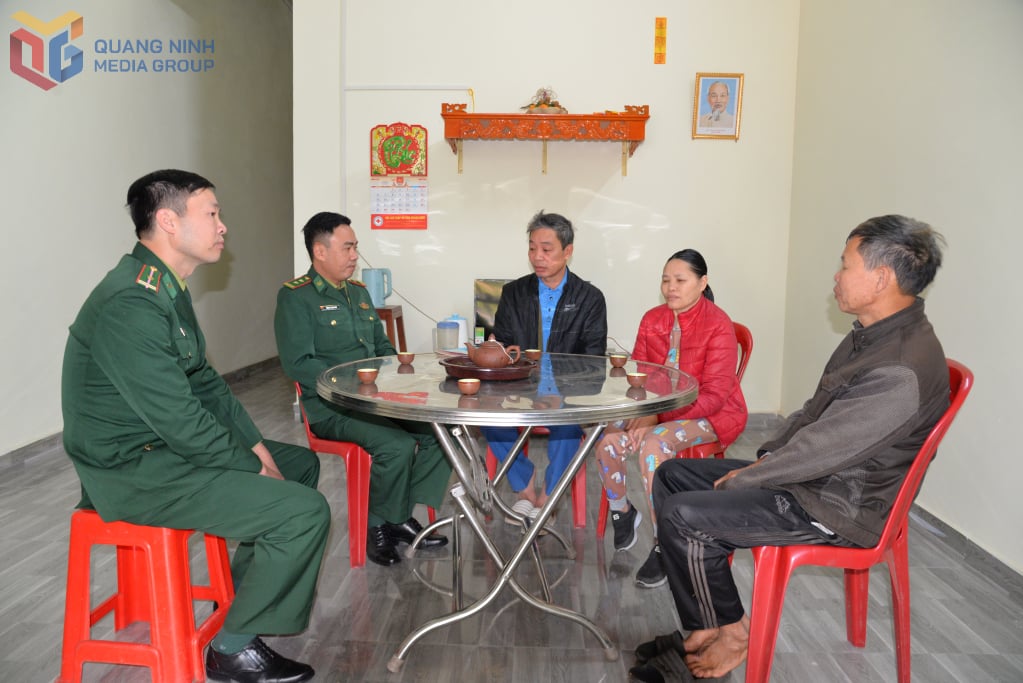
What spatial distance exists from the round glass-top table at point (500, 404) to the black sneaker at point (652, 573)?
16.1 inches

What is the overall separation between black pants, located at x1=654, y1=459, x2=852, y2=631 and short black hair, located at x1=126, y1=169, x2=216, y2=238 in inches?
59.4

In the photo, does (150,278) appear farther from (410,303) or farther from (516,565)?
(410,303)

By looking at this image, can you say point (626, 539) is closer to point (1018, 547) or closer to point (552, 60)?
point (1018, 547)

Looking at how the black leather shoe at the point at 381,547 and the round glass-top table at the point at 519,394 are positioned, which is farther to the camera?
the black leather shoe at the point at 381,547

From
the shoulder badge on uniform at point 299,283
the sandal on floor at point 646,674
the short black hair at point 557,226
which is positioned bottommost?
the sandal on floor at point 646,674

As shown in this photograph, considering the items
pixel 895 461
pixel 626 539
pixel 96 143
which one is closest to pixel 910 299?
pixel 895 461

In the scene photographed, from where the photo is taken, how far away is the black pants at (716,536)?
70.9 inches

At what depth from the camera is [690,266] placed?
273cm

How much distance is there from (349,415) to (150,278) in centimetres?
102

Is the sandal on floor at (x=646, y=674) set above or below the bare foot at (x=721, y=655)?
below

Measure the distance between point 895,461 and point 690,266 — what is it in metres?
1.17

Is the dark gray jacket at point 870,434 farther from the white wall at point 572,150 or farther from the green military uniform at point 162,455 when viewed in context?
the white wall at point 572,150

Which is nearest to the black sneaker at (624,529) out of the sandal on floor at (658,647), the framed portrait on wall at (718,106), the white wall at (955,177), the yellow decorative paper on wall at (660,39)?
the sandal on floor at (658,647)

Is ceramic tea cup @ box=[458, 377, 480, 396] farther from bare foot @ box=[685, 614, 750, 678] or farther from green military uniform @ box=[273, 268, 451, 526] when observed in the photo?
bare foot @ box=[685, 614, 750, 678]
